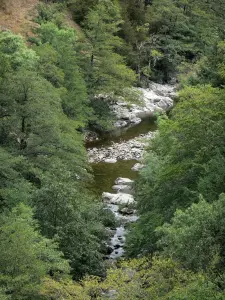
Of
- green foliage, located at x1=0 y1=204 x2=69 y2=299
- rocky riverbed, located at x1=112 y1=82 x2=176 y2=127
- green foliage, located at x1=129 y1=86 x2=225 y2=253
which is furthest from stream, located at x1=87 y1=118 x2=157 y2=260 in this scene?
green foliage, located at x1=0 y1=204 x2=69 y2=299

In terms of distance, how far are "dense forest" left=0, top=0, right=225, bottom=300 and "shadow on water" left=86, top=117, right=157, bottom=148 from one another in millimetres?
1051

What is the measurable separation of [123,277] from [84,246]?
4.95 metres

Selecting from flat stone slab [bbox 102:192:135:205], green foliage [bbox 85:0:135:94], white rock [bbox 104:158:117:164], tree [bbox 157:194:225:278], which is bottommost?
white rock [bbox 104:158:117:164]

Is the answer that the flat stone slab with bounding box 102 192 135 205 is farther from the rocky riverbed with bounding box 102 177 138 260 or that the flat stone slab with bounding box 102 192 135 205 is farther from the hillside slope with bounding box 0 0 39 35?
the hillside slope with bounding box 0 0 39 35

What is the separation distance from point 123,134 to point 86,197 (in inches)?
796

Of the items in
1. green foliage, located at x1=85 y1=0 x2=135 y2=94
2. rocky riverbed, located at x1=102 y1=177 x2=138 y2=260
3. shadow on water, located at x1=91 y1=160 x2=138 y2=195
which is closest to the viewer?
rocky riverbed, located at x1=102 y1=177 x2=138 y2=260

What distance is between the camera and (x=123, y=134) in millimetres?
40969

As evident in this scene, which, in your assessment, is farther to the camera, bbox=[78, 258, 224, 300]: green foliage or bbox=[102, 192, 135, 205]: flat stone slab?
bbox=[102, 192, 135, 205]: flat stone slab

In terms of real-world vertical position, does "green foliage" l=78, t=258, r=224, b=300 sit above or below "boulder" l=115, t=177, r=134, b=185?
above

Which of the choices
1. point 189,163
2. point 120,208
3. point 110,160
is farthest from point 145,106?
point 189,163

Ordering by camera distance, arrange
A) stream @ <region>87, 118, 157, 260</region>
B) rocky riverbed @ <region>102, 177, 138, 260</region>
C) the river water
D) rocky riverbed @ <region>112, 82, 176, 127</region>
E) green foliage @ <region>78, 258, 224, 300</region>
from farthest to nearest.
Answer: rocky riverbed @ <region>112, 82, 176, 127</region> < the river water < stream @ <region>87, 118, 157, 260</region> < rocky riverbed @ <region>102, 177, 138, 260</region> < green foliage @ <region>78, 258, 224, 300</region>

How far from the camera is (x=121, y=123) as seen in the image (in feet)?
143

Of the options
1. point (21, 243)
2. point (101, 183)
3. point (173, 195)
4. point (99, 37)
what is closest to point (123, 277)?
point (21, 243)

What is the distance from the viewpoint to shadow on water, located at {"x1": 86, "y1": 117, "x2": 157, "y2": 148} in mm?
37750
